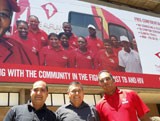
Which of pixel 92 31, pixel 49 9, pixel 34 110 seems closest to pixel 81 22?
pixel 92 31

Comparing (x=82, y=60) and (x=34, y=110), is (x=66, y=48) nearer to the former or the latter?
(x=82, y=60)

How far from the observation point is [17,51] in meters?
6.09

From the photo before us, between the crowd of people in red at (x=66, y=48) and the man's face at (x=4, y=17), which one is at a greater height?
the man's face at (x=4, y=17)

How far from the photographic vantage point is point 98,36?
309 inches

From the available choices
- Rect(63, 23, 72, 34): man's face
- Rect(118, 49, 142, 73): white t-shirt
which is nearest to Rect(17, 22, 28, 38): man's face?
Rect(63, 23, 72, 34): man's face

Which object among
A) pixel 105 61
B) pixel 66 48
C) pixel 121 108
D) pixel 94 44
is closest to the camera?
pixel 121 108

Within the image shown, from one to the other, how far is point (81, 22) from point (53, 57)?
1765 mm

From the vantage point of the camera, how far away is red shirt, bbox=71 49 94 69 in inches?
270

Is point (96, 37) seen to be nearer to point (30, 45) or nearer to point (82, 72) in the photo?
point (82, 72)

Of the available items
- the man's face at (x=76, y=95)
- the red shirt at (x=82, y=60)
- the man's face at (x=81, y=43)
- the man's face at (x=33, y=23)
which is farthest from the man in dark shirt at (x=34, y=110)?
the man's face at (x=81, y=43)

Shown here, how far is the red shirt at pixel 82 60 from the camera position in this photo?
6.86 meters

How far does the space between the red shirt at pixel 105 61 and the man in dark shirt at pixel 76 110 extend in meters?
4.49

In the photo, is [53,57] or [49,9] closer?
[53,57]

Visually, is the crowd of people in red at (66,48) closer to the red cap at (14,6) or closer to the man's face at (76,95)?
the red cap at (14,6)
